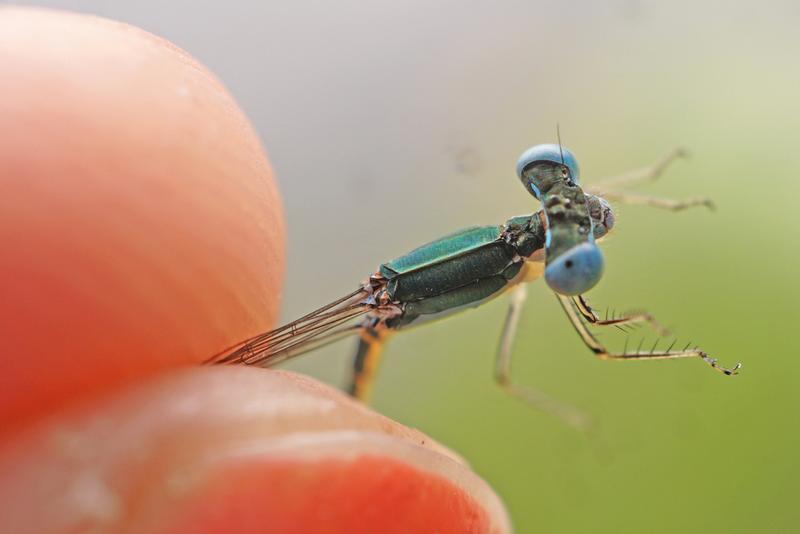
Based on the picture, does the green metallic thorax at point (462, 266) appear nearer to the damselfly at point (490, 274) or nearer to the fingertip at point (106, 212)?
the damselfly at point (490, 274)

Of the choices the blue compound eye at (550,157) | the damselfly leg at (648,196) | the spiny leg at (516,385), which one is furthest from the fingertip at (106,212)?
the damselfly leg at (648,196)

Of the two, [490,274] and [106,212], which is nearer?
[106,212]

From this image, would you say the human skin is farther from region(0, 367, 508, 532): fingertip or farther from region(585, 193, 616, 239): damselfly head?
region(585, 193, 616, 239): damselfly head

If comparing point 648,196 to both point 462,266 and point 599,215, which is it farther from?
point 462,266

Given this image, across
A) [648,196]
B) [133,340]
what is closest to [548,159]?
[648,196]

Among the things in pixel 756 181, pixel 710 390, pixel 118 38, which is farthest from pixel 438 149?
pixel 118 38

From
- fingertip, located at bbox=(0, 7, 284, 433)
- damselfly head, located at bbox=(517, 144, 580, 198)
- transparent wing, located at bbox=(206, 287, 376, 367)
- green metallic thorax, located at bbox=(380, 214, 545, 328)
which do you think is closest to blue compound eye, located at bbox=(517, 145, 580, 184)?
damselfly head, located at bbox=(517, 144, 580, 198)
